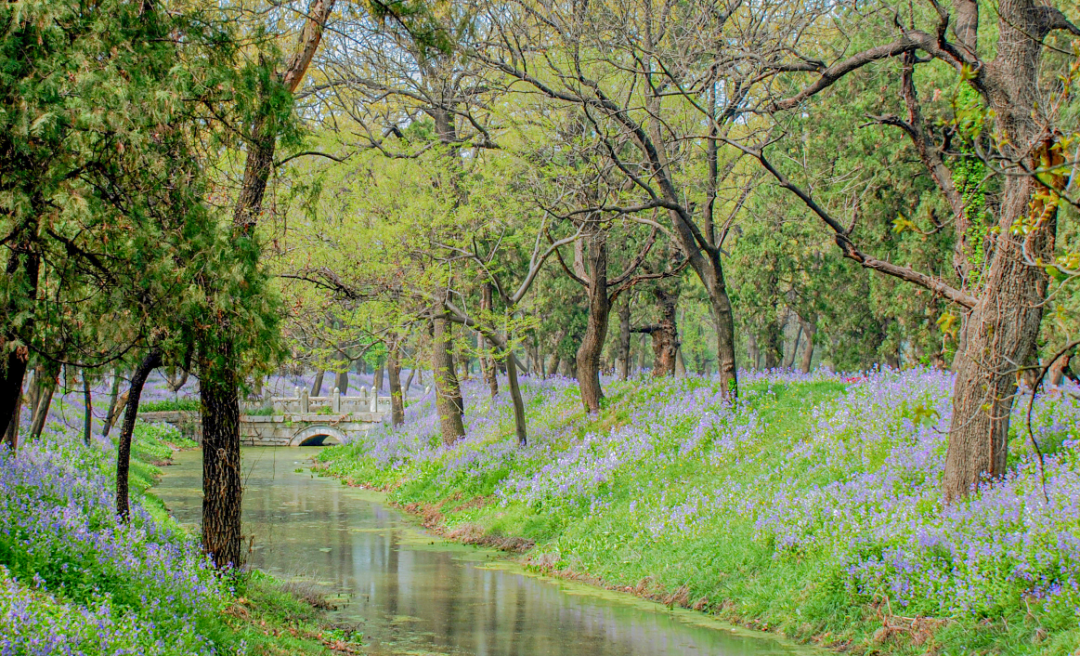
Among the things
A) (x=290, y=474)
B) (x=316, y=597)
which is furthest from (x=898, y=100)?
(x=290, y=474)

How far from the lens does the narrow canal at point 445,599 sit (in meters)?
10.1

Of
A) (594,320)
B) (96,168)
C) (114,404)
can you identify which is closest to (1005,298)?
(96,168)

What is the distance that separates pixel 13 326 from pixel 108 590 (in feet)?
7.93

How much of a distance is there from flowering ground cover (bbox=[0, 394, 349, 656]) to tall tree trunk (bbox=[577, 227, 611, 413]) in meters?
9.86

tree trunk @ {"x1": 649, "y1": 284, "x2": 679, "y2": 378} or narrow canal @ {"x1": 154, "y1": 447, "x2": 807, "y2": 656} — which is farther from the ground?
tree trunk @ {"x1": 649, "y1": 284, "x2": 679, "y2": 378}

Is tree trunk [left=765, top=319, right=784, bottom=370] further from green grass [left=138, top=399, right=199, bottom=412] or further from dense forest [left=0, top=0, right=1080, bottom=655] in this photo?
green grass [left=138, top=399, right=199, bottom=412]

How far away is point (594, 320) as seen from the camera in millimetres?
19453

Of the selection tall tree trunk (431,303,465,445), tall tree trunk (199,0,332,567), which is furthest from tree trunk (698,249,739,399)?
tall tree trunk (199,0,332,567)

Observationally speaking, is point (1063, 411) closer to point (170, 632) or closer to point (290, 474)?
point (170, 632)

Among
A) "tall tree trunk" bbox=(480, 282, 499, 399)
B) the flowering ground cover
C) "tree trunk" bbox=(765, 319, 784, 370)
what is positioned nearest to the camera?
the flowering ground cover

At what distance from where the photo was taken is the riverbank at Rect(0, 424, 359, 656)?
236 inches

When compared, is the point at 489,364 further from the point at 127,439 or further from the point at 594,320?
the point at 127,439

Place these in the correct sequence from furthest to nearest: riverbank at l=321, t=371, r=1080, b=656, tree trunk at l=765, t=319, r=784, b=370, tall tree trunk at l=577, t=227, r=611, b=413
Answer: tree trunk at l=765, t=319, r=784, b=370
tall tree trunk at l=577, t=227, r=611, b=413
riverbank at l=321, t=371, r=1080, b=656

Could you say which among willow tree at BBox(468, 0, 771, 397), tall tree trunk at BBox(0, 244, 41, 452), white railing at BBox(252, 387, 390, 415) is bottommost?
white railing at BBox(252, 387, 390, 415)
